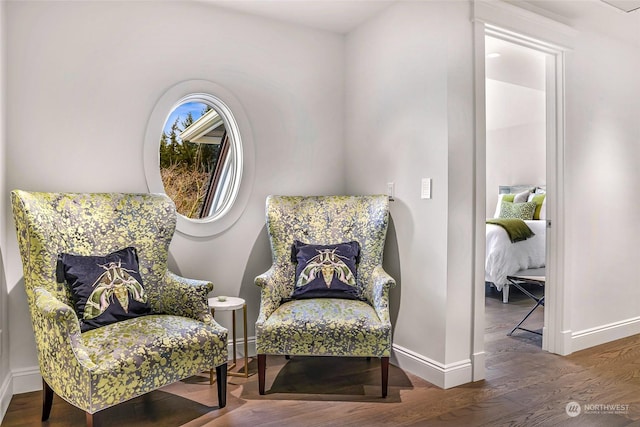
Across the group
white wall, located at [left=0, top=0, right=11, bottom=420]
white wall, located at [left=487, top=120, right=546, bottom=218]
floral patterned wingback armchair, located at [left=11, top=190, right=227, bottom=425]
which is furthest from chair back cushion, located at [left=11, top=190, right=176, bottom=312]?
white wall, located at [left=487, top=120, right=546, bottom=218]

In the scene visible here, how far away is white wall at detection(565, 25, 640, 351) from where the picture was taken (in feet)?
10.1

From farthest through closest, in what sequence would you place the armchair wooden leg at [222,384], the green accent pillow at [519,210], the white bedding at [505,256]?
the green accent pillow at [519,210] → the white bedding at [505,256] → the armchair wooden leg at [222,384]

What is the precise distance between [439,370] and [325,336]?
0.72 metres

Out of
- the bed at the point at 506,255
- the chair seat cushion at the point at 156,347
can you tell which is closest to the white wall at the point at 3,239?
the chair seat cushion at the point at 156,347

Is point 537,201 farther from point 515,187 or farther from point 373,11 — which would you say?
point 373,11

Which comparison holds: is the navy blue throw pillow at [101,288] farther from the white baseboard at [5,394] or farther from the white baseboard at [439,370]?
the white baseboard at [439,370]

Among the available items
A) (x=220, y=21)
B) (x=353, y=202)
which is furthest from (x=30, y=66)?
(x=353, y=202)

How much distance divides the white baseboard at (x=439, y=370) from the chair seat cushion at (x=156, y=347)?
120 centimetres

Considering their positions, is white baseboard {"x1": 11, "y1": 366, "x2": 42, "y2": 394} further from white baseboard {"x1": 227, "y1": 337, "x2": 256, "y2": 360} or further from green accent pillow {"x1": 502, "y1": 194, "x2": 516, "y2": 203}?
green accent pillow {"x1": 502, "y1": 194, "x2": 516, "y2": 203}

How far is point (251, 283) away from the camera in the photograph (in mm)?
3080

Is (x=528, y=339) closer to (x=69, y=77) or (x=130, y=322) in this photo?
(x=130, y=322)

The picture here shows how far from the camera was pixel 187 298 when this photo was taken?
229cm

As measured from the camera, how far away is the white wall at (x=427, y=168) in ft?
8.15

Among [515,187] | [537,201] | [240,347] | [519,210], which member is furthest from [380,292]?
[515,187]
